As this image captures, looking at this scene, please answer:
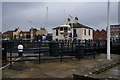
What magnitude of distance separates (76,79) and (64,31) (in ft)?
98.3

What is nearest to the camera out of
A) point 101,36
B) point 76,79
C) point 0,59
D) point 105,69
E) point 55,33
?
point 76,79

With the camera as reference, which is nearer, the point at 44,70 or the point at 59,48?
the point at 44,70

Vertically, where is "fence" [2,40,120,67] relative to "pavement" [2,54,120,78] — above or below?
above

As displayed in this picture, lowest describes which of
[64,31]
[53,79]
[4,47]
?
[53,79]

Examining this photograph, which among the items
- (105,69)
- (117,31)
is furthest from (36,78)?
(117,31)

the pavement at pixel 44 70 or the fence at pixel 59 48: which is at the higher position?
the fence at pixel 59 48

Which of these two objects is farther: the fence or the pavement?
the fence

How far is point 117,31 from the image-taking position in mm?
88625

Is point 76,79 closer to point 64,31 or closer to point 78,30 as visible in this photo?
point 64,31

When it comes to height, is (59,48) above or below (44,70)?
above

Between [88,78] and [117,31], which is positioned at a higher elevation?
[117,31]

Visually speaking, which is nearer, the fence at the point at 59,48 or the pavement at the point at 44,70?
the pavement at the point at 44,70

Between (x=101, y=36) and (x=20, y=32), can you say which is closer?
(x=101, y=36)

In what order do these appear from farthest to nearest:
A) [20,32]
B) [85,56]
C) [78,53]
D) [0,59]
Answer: [20,32] < [85,56] < [78,53] < [0,59]
